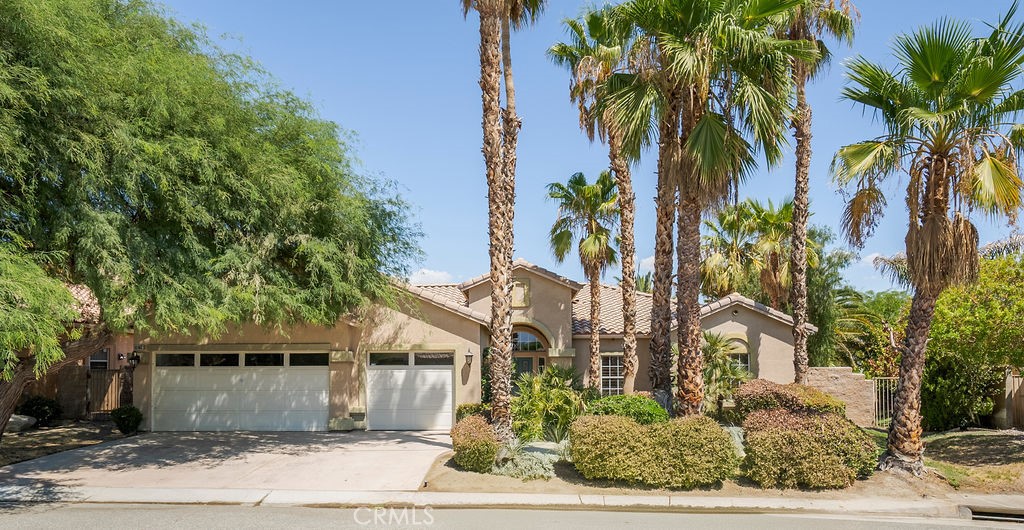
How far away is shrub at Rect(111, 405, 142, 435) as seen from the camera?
57.6ft

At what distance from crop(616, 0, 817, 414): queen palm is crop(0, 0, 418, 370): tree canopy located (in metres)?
6.47

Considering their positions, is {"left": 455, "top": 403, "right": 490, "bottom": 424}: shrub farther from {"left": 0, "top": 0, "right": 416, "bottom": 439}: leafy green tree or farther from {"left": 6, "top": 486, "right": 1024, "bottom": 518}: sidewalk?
{"left": 6, "top": 486, "right": 1024, "bottom": 518}: sidewalk

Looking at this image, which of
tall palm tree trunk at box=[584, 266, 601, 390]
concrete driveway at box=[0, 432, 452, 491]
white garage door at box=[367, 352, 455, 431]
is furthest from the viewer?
tall palm tree trunk at box=[584, 266, 601, 390]

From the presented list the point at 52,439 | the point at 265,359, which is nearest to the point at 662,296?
the point at 265,359

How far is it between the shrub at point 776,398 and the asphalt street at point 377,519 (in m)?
5.54

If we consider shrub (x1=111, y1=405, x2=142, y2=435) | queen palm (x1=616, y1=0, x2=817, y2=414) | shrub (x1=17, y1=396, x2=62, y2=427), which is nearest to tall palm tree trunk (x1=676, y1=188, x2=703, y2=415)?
queen palm (x1=616, y1=0, x2=817, y2=414)

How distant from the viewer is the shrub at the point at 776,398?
16.3m

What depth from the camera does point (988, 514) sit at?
35.9ft

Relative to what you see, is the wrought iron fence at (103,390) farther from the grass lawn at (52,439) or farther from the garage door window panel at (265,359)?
the garage door window panel at (265,359)

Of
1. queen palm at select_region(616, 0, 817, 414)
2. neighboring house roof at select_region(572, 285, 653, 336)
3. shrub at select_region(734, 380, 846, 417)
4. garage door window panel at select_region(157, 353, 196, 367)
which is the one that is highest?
queen palm at select_region(616, 0, 817, 414)

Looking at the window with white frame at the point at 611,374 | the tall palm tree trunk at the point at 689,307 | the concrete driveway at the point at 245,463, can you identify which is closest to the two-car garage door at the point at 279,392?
the concrete driveway at the point at 245,463

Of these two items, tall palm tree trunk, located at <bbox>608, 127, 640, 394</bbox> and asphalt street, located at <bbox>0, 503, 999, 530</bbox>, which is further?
tall palm tree trunk, located at <bbox>608, 127, 640, 394</bbox>

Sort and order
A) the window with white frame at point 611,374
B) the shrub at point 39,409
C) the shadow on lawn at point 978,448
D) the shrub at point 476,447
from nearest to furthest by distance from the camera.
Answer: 1. the shrub at point 476,447
2. the shadow on lawn at point 978,448
3. the shrub at point 39,409
4. the window with white frame at point 611,374

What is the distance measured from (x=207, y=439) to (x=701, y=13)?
47.4 feet
